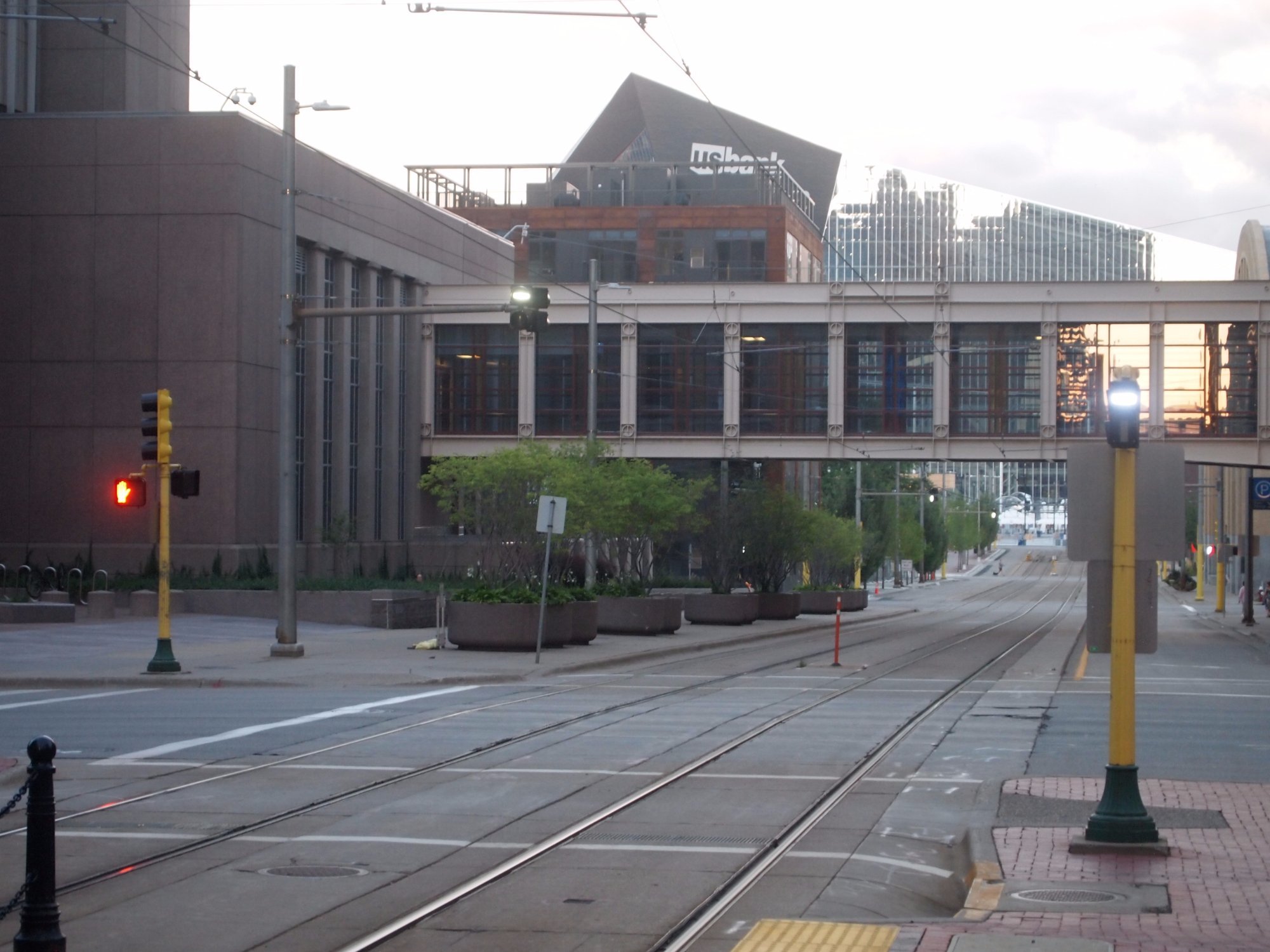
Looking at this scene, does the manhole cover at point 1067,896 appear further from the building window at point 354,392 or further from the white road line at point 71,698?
the building window at point 354,392

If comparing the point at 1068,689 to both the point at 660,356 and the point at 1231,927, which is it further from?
the point at 660,356

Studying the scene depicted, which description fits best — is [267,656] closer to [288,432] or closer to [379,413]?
[288,432]

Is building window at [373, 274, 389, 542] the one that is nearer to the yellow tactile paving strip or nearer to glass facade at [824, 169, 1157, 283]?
the yellow tactile paving strip

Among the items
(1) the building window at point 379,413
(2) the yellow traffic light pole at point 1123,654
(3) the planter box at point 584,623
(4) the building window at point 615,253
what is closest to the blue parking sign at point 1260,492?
(3) the planter box at point 584,623

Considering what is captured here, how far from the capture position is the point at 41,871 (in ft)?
22.9

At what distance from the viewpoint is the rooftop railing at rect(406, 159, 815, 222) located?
309 ft

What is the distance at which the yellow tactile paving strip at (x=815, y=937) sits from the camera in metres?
7.95

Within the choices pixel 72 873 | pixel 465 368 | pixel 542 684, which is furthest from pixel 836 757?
pixel 465 368

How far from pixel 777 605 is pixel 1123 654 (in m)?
43.7

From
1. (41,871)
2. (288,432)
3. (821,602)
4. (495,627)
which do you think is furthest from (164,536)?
(821,602)

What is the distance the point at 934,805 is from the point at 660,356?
44.4 metres

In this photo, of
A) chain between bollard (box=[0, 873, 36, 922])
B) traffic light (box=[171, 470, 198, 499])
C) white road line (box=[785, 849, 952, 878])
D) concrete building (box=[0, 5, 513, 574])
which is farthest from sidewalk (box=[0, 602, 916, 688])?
chain between bollard (box=[0, 873, 36, 922])

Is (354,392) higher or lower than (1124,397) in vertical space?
higher

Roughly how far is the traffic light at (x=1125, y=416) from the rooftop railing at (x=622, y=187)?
8366cm
